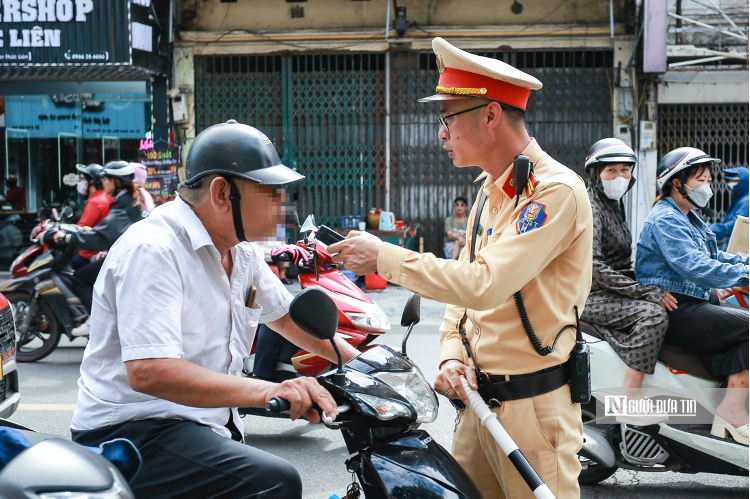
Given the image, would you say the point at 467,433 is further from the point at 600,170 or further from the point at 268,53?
the point at 268,53

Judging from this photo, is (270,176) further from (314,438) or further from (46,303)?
(46,303)

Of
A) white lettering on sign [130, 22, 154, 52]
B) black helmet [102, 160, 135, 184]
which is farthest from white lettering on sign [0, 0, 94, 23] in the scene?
black helmet [102, 160, 135, 184]

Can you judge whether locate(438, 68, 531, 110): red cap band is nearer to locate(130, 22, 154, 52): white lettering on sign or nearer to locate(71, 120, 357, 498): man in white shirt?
locate(71, 120, 357, 498): man in white shirt

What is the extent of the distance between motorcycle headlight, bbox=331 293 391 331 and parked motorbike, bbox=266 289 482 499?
2.88m

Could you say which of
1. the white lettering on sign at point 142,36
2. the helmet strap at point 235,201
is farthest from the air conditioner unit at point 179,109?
the helmet strap at point 235,201

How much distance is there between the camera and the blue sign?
1321 cm

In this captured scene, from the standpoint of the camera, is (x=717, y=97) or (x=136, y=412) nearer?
(x=136, y=412)

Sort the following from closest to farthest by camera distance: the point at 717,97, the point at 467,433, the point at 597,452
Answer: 1. the point at 467,433
2. the point at 597,452
3. the point at 717,97

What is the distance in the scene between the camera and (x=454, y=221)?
1224 cm

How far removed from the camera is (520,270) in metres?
2.15

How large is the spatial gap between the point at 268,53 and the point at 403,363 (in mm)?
11208

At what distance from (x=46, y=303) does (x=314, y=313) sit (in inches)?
233

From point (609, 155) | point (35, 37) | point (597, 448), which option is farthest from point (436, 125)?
point (597, 448)

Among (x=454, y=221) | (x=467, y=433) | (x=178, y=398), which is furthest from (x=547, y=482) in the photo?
(x=454, y=221)
